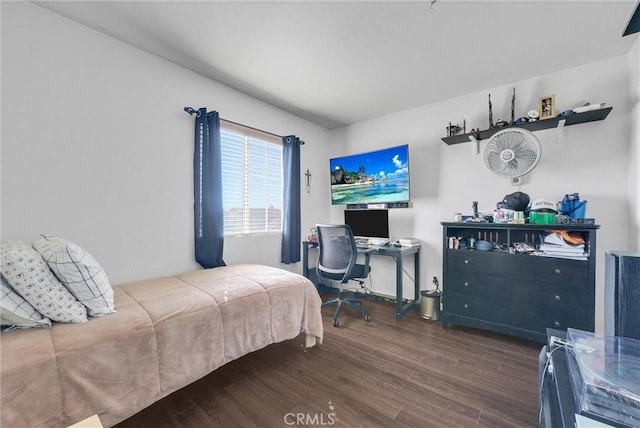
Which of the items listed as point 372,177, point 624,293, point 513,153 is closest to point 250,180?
point 372,177

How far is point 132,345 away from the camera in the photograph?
1.28m

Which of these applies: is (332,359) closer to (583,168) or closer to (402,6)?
(402,6)

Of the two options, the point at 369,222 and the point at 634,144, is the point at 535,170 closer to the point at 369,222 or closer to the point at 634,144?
the point at 634,144

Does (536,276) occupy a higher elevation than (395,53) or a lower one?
lower

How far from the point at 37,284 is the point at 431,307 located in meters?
3.14

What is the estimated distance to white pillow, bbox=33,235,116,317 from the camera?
4.34 feet

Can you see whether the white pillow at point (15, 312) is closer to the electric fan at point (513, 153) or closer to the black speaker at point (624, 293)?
the black speaker at point (624, 293)

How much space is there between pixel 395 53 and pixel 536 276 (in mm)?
2270

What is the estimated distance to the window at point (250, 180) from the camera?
279 cm

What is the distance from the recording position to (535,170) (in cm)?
253

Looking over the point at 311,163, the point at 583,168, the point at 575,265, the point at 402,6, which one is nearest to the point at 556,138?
the point at 583,168

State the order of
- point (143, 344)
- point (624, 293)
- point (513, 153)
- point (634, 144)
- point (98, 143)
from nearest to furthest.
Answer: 1. point (624, 293)
2. point (143, 344)
3. point (98, 143)
4. point (634, 144)
5. point (513, 153)

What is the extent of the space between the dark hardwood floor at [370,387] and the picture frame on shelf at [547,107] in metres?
2.10

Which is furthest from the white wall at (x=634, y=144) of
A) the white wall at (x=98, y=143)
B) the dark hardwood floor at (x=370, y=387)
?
the white wall at (x=98, y=143)
